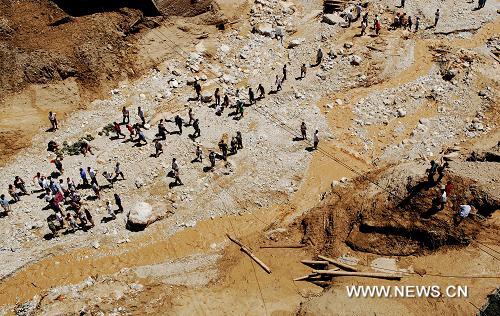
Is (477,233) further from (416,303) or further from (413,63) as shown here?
(413,63)

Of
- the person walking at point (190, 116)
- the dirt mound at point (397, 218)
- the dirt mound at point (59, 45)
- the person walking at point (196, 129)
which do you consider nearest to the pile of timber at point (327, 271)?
the dirt mound at point (397, 218)

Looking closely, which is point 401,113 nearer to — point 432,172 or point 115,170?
point 432,172

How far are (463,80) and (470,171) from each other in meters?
10.1

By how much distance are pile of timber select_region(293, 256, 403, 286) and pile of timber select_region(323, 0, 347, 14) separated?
20870mm

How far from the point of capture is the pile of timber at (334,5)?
34625mm

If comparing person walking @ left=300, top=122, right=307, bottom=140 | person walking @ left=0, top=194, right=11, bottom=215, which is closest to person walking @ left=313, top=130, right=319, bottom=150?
person walking @ left=300, top=122, right=307, bottom=140

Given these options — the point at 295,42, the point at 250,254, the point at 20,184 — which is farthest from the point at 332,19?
the point at 20,184

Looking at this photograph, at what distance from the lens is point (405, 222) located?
2042 cm

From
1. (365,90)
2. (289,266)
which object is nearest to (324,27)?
(365,90)

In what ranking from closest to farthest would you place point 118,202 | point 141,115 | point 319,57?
point 118,202
point 141,115
point 319,57

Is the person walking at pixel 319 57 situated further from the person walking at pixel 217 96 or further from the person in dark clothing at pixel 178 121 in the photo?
the person in dark clothing at pixel 178 121

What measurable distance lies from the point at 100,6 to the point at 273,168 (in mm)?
16473

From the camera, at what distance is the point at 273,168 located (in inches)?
995

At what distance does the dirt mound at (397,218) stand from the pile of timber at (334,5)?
53.4 ft
